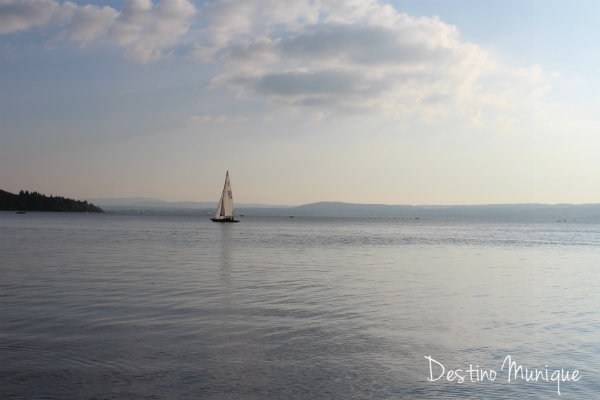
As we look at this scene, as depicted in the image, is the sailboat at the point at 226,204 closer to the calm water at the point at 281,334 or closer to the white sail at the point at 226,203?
the white sail at the point at 226,203

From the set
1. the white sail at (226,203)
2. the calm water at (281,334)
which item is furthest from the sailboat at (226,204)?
the calm water at (281,334)

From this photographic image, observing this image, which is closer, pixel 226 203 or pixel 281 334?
pixel 281 334

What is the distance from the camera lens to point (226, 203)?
12719 centimetres

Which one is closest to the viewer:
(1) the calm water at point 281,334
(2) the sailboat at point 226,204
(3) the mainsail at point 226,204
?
(1) the calm water at point 281,334

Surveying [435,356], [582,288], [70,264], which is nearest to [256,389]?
[435,356]

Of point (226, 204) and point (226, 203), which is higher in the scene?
point (226, 203)

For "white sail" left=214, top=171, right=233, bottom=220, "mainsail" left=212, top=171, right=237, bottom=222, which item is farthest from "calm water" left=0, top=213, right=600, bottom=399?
"mainsail" left=212, top=171, right=237, bottom=222

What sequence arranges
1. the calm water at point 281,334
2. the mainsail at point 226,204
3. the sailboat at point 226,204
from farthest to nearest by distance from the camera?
the mainsail at point 226,204, the sailboat at point 226,204, the calm water at point 281,334

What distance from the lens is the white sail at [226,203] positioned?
120 m

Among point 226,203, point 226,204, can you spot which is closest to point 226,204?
point 226,204

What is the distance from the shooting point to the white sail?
120 meters

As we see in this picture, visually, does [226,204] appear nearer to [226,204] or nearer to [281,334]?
[226,204]

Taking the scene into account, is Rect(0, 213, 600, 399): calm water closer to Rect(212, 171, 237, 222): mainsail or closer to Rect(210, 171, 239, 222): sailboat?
Rect(210, 171, 239, 222): sailboat

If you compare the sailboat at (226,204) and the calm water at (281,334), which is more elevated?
the sailboat at (226,204)
